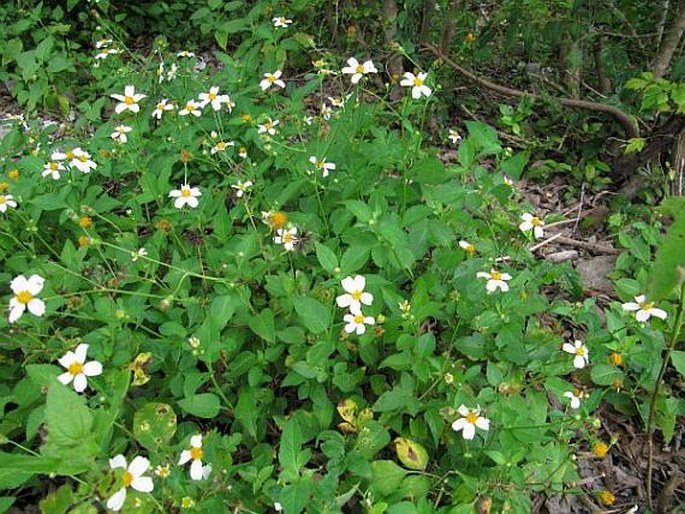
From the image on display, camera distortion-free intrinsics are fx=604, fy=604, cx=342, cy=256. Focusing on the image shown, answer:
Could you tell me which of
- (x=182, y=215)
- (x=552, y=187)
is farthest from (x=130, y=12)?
(x=552, y=187)

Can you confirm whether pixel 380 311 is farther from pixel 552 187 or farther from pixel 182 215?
pixel 552 187

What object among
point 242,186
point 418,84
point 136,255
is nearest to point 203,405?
point 136,255

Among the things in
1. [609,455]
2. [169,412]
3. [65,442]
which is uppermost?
[65,442]

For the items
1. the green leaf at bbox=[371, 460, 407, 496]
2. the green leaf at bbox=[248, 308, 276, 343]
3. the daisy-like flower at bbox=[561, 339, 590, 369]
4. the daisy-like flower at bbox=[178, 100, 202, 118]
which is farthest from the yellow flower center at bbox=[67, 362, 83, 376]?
the daisy-like flower at bbox=[561, 339, 590, 369]

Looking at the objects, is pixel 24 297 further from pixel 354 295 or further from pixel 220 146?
pixel 220 146

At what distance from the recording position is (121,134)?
2.76 m

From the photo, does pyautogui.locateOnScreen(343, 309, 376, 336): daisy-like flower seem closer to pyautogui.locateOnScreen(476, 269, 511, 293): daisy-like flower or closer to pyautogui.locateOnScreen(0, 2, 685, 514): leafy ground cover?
pyautogui.locateOnScreen(0, 2, 685, 514): leafy ground cover

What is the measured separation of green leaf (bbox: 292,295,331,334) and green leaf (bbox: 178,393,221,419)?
0.38 m

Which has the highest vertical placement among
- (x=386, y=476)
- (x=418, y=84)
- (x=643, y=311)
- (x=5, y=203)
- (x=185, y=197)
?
(x=418, y=84)

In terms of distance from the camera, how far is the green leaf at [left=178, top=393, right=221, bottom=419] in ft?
6.08

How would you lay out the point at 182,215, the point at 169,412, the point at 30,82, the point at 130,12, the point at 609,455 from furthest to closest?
the point at 130,12 < the point at 30,82 < the point at 182,215 < the point at 609,455 < the point at 169,412

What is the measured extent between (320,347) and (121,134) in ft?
5.02

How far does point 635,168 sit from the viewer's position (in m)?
3.17

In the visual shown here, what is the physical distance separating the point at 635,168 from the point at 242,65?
Answer: 6.98 ft
